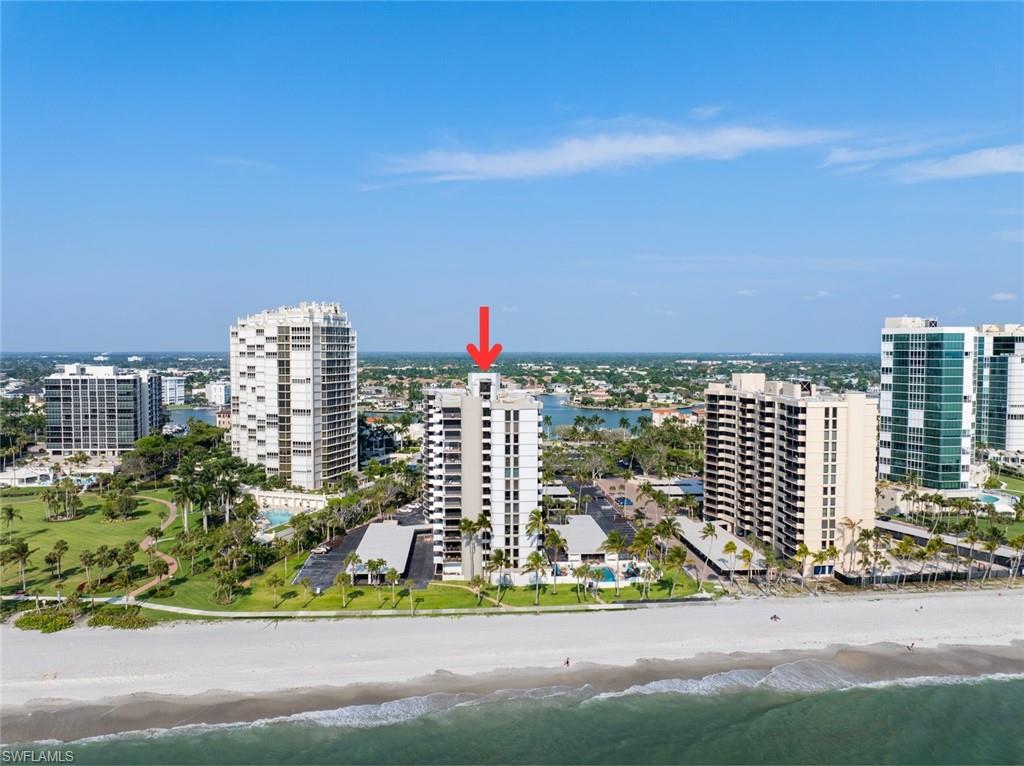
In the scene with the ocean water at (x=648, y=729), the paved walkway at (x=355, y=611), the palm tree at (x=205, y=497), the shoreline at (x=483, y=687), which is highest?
the palm tree at (x=205, y=497)

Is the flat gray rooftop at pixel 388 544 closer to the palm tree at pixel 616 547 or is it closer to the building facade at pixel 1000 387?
the palm tree at pixel 616 547

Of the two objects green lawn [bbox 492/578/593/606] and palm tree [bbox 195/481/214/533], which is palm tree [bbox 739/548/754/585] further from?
palm tree [bbox 195/481/214/533]

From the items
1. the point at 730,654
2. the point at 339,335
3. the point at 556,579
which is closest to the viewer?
the point at 730,654

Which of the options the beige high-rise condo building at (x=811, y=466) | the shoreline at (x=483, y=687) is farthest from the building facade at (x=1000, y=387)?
the shoreline at (x=483, y=687)

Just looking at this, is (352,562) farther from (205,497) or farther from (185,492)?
Answer: (185,492)

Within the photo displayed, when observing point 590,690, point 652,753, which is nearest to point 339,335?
point 590,690

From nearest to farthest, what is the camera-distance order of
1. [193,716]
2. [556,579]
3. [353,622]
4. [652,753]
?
[652,753], [193,716], [353,622], [556,579]

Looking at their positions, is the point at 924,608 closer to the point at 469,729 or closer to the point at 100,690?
the point at 469,729
